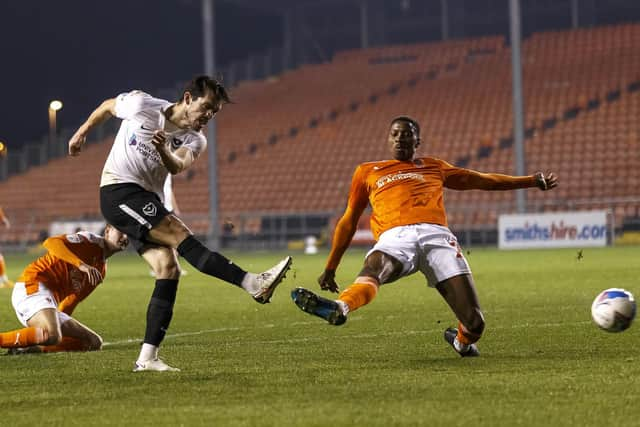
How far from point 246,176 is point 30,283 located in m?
31.8

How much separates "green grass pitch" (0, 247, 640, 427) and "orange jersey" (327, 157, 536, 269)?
919mm

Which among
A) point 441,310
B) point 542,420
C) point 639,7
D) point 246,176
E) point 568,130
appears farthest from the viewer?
point 639,7

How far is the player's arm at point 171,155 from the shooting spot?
22.5ft

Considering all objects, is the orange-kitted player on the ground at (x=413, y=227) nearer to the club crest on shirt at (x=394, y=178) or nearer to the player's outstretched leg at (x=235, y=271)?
the club crest on shirt at (x=394, y=178)

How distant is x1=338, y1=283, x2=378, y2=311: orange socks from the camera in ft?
24.1

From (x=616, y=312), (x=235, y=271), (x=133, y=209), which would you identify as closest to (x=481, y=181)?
(x=616, y=312)

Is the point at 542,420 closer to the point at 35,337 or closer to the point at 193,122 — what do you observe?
the point at 193,122

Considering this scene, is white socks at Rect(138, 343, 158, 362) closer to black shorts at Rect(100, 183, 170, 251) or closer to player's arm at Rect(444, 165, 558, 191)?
black shorts at Rect(100, 183, 170, 251)

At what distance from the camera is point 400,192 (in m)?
8.12

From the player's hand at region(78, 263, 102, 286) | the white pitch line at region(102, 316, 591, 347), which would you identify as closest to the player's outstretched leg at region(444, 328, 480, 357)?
the white pitch line at region(102, 316, 591, 347)

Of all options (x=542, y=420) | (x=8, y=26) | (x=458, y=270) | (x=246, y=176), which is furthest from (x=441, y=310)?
(x=8, y=26)

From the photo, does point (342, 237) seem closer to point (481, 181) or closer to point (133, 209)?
point (481, 181)

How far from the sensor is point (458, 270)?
311 inches

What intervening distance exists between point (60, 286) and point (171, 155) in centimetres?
213
